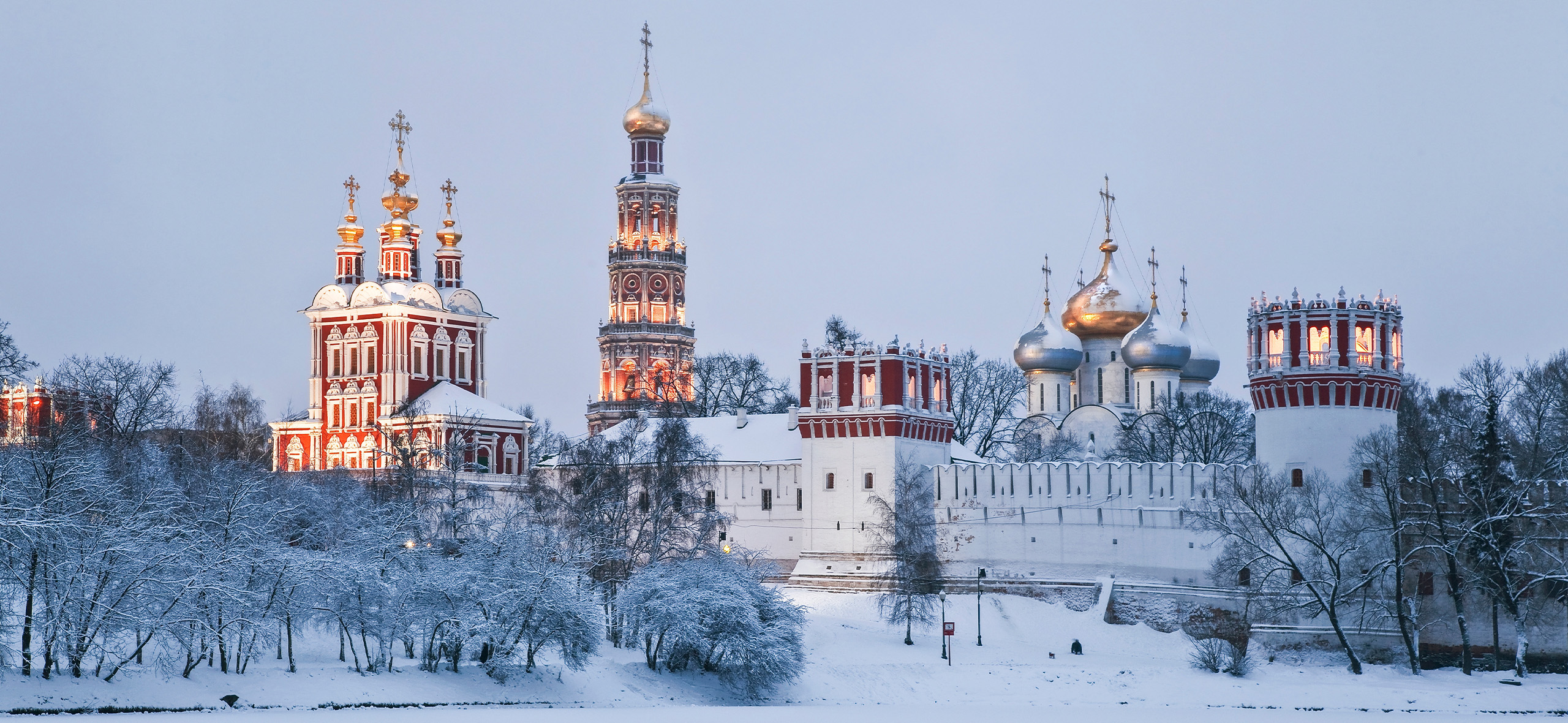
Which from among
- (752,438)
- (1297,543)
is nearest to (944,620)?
(1297,543)

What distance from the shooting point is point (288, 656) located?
40844 millimetres

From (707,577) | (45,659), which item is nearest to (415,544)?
(707,577)

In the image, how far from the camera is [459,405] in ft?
243

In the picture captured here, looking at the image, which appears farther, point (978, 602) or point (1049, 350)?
point (1049, 350)

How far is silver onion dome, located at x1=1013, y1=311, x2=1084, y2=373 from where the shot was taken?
78.0 m

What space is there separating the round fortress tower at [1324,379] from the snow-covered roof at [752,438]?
11.8m

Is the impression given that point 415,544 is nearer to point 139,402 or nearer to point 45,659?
point 45,659

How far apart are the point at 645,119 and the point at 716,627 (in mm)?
43264

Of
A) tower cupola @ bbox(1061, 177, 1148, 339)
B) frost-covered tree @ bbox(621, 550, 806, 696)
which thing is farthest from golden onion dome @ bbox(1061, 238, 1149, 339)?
frost-covered tree @ bbox(621, 550, 806, 696)

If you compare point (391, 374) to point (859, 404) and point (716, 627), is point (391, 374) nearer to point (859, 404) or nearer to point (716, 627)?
point (859, 404)

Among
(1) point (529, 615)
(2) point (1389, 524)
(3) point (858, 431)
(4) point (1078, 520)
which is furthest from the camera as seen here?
(3) point (858, 431)

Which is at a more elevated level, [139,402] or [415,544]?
[139,402]

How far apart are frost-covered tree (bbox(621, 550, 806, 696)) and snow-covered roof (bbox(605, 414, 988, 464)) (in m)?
18.3

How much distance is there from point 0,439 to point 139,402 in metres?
4.44
